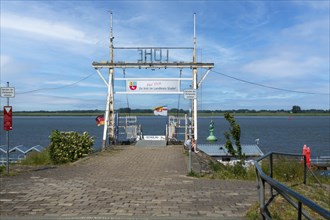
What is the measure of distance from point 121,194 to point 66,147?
8.56 metres

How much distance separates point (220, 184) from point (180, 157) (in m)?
6.81

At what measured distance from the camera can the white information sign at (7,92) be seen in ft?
41.7

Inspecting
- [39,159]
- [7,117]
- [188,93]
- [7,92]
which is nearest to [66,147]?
[39,159]

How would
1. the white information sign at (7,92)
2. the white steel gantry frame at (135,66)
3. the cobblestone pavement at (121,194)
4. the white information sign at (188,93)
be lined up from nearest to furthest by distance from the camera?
the cobblestone pavement at (121,194), the white information sign at (7,92), the white information sign at (188,93), the white steel gantry frame at (135,66)

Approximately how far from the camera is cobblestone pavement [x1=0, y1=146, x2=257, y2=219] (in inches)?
295

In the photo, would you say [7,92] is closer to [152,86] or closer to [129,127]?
[152,86]

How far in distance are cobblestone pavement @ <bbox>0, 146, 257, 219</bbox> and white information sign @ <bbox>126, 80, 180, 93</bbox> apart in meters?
9.23

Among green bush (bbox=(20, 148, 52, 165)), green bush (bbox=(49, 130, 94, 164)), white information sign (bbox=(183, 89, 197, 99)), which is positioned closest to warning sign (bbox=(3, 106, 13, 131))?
green bush (bbox=(20, 148, 52, 165))

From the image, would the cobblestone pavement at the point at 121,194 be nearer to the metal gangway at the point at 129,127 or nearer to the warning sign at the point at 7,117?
the warning sign at the point at 7,117

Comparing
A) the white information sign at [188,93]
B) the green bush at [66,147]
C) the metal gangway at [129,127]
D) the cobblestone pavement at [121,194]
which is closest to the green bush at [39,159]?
the green bush at [66,147]

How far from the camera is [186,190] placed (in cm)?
981

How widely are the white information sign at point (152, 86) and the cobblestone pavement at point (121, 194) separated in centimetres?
923

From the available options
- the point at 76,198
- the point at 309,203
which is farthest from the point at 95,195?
the point at 309,203

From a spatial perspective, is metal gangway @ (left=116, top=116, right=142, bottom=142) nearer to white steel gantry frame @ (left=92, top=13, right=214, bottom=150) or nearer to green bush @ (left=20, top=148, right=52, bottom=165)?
white steel gantry frame @ (left=92, top=13, right=214, bottom=150)
